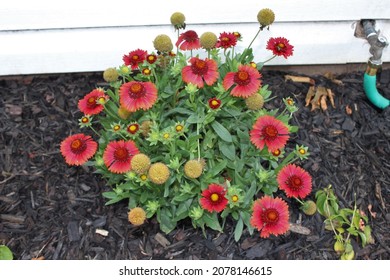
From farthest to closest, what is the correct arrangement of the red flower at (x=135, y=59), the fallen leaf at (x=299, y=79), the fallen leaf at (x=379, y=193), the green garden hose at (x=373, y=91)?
the fallen leaf at (x=299, y=79), the green garden hose at (x=373, y=91), the fallen leaf at (x=379, y=193), the red flower at (x=135, y=59)

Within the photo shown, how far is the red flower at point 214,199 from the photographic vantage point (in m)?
1.79

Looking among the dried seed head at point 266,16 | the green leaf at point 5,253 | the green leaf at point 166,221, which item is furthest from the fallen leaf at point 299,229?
the green leaf at point 5,253

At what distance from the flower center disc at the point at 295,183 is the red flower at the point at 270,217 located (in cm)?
8

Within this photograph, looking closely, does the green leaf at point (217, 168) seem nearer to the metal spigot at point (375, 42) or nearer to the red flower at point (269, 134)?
the red flower at point (269, 134)

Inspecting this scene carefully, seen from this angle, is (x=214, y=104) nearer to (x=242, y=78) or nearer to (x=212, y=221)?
(x=242, y=78)

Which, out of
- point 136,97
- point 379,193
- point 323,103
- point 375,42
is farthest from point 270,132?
point 375,42

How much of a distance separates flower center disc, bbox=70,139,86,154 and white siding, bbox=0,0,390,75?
0.98m

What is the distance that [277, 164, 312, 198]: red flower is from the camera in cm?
185

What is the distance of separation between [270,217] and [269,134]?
308 millimetres

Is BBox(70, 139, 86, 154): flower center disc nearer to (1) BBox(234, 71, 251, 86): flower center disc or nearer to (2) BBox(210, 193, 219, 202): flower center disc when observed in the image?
(2) BBox(210, 193, 219, 202): flower center disc

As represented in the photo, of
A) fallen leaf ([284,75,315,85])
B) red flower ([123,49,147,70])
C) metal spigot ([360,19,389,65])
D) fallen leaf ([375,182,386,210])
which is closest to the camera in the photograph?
red flower ([123,49,147,70])

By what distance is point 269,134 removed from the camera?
72.1 inches

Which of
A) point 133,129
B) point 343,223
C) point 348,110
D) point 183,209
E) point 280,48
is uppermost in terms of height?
point 280,48

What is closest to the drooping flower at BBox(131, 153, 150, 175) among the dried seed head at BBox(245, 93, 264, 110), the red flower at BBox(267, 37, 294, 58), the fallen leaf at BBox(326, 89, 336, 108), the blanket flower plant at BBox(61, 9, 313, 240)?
the blanket flower plant at BBox(61, 9, 313, 240)
